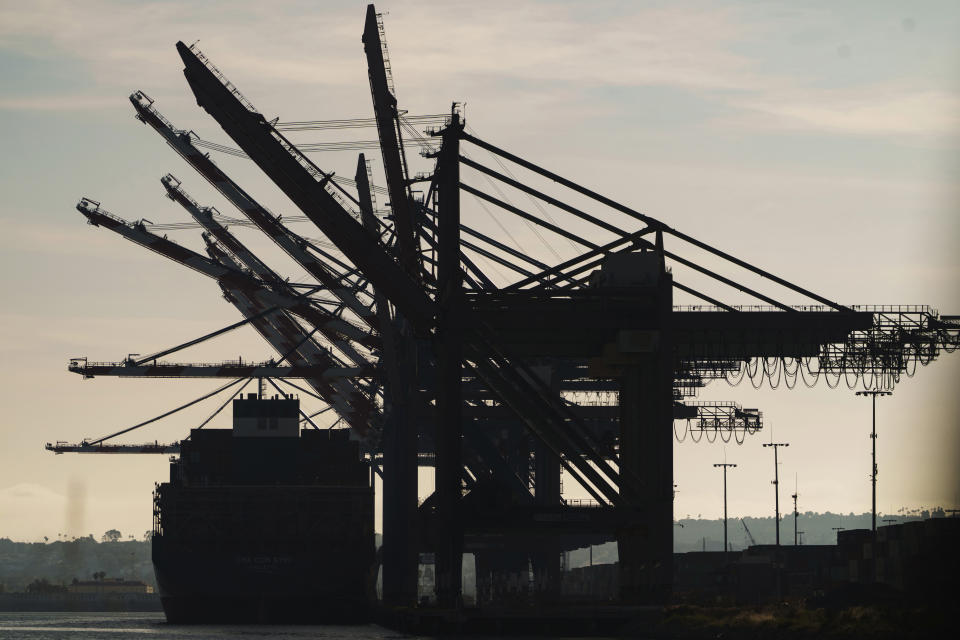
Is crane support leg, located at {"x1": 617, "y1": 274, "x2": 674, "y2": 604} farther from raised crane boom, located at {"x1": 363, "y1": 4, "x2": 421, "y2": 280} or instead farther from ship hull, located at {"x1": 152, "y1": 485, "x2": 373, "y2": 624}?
ship hull, located at {"x1": 152, "y1": 485, "x2": 373, "y2": 624}

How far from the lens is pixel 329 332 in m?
99.8

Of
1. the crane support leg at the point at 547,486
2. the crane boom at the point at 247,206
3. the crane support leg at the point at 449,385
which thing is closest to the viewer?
the crane support leg at the point at 449,385

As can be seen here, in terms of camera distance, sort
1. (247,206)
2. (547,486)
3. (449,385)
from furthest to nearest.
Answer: (547,486) → (247,206) → (449,385)

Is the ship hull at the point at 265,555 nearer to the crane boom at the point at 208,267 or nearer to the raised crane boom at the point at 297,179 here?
the crane boom at the point at 208,267

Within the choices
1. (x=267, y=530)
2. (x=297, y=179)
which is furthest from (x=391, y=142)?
(x=267, y=530)

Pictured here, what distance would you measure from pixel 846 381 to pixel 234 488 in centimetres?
4126

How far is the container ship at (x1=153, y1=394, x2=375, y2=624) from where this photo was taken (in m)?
91.0

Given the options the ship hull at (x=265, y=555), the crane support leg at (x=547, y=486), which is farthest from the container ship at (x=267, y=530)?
the crane support leg at (x=547, y=486)

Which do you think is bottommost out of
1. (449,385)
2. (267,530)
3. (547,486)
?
(267,530)

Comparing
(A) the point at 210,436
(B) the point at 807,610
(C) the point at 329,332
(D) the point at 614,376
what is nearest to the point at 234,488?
(A) the point at 210,436

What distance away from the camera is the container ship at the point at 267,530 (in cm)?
9100

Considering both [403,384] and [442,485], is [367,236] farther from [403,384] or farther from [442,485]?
[403,384]

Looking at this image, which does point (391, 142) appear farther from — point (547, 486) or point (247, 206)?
point (547, 486)

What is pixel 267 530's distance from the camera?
9275 centimetres
